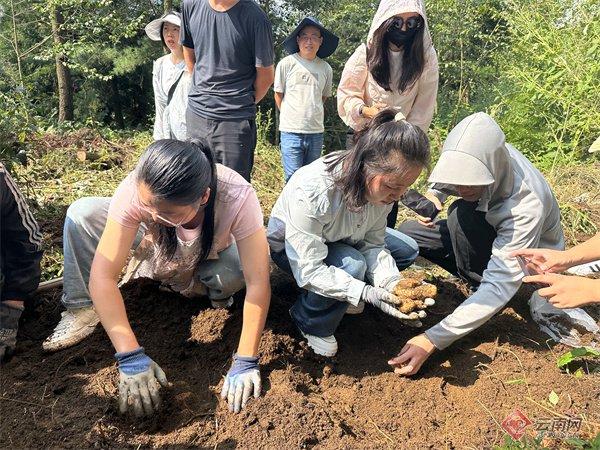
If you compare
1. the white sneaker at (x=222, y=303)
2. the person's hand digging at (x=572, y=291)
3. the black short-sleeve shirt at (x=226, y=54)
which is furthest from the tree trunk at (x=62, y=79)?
the person's hand digging at (x=572, y=291)

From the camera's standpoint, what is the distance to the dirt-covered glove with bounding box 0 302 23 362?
2.08 meters

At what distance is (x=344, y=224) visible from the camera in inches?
85.8

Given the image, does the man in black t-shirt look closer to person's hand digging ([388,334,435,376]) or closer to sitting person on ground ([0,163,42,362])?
sitting person on ground ([0,163,42,362])

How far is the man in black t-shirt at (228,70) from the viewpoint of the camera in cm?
280

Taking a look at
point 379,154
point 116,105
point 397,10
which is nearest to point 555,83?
point 397,10

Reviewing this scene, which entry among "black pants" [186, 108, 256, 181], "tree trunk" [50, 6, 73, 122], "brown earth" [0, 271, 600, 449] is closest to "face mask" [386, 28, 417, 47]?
"black pants" [186, 108, 256, 181]

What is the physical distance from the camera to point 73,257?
216cm

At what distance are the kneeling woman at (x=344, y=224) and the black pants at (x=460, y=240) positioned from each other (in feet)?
1.64

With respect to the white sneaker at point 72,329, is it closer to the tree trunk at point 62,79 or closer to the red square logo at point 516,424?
the red square logo at point 516,424

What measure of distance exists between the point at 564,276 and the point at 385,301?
2.18 feet

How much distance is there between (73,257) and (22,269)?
0.90 ft

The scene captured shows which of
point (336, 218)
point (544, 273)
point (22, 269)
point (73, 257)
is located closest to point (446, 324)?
point (544, 273)

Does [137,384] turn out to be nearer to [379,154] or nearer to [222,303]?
[222,303]

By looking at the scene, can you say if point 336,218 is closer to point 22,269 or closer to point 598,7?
point 22,269
